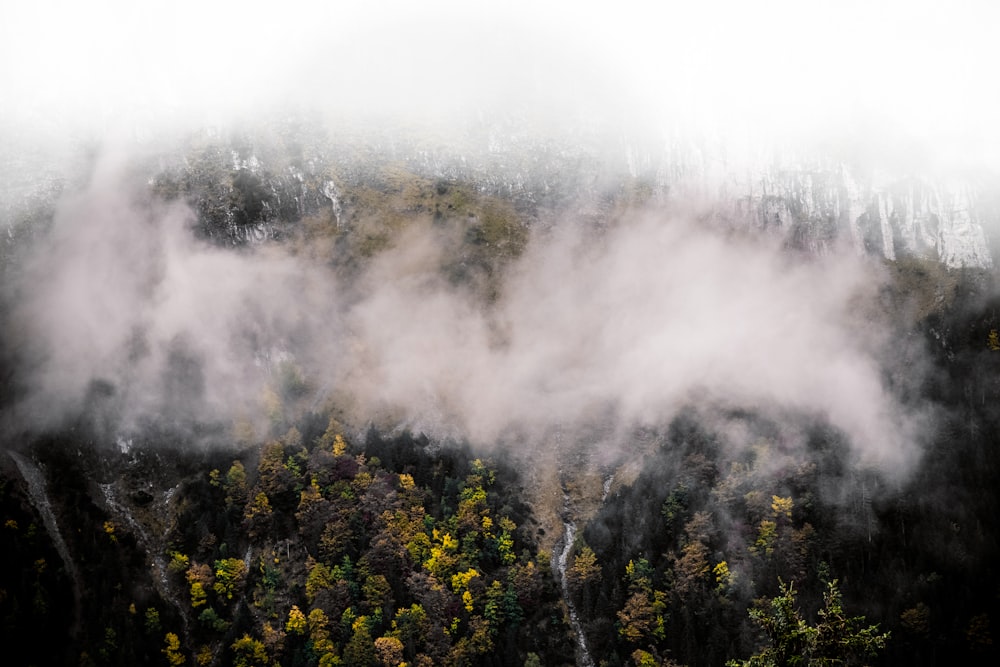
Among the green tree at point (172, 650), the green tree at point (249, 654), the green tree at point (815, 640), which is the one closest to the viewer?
the green tree at point (815, 640)

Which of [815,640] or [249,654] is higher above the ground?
[815,640]

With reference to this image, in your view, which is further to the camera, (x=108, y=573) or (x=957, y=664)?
(x=108, y=573)

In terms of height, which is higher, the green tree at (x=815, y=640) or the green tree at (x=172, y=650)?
the green tree at (x=815, y=640)

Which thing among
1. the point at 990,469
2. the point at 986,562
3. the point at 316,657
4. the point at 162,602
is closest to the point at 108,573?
the point at 162,602

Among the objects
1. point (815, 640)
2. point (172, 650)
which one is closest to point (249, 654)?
point (172, 650)

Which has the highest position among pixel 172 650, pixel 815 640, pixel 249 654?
pixel 815 640

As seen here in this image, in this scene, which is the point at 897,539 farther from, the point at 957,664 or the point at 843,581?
the point at 957,664

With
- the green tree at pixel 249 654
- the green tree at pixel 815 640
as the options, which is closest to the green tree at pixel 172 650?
the green tree at pixel 249 654

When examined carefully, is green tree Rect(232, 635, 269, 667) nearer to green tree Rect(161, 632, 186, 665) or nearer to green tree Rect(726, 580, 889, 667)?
green tree Rect(161, 632, 186, 665)

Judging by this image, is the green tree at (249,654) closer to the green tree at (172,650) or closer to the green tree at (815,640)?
the green tree at (172,650)

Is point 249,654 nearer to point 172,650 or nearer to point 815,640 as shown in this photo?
point 172,650

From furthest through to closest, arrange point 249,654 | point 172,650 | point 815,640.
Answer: point 172,650
point 249,654
point 815,640
